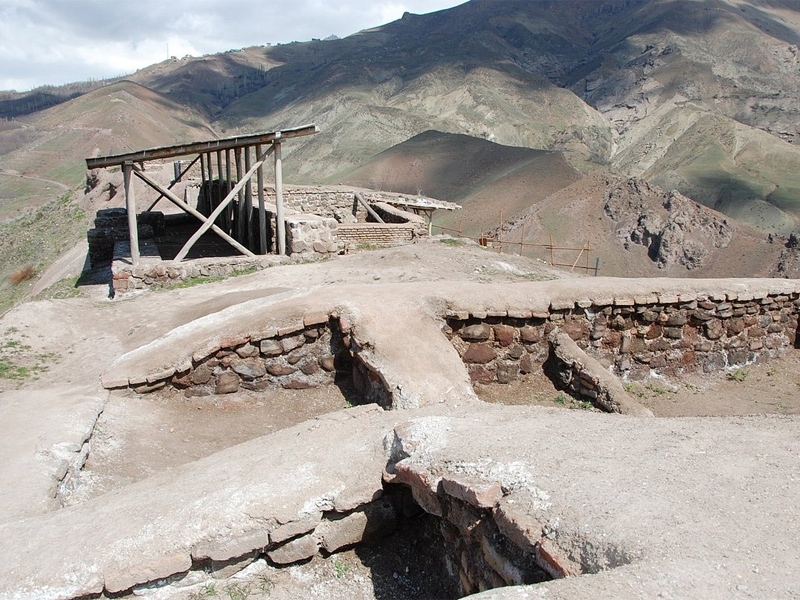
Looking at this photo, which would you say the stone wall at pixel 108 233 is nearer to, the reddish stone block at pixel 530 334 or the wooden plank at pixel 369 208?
the wooden plank at pixel 369 208

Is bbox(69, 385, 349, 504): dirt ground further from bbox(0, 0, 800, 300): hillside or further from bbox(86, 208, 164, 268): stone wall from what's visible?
bbox(0, 0, 800, 300): hillside

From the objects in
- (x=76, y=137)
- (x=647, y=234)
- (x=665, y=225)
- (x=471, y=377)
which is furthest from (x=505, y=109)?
(x=471, y=377)

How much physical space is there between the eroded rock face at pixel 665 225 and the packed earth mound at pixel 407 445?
61.7ft

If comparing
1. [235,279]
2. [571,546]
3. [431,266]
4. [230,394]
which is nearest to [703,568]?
[571,546]

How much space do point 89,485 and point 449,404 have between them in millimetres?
2897

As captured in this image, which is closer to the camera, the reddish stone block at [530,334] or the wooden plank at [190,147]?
the reddish stone block at [530,334]

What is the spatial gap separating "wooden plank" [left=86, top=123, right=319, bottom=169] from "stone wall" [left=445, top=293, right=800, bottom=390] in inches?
260

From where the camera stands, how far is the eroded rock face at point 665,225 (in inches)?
1055

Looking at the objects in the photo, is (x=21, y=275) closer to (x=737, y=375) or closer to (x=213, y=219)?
(x=213, y=219)

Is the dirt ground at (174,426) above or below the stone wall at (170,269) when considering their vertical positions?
below

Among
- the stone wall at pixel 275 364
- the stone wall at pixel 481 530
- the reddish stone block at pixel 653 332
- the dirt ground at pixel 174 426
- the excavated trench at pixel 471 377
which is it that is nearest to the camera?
the stone wall at pixel 481 530

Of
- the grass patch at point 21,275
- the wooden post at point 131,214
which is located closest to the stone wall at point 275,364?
the wooden post at point 131,214

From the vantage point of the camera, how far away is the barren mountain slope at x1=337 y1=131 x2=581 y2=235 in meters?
30.9

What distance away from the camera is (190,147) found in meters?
12.3
